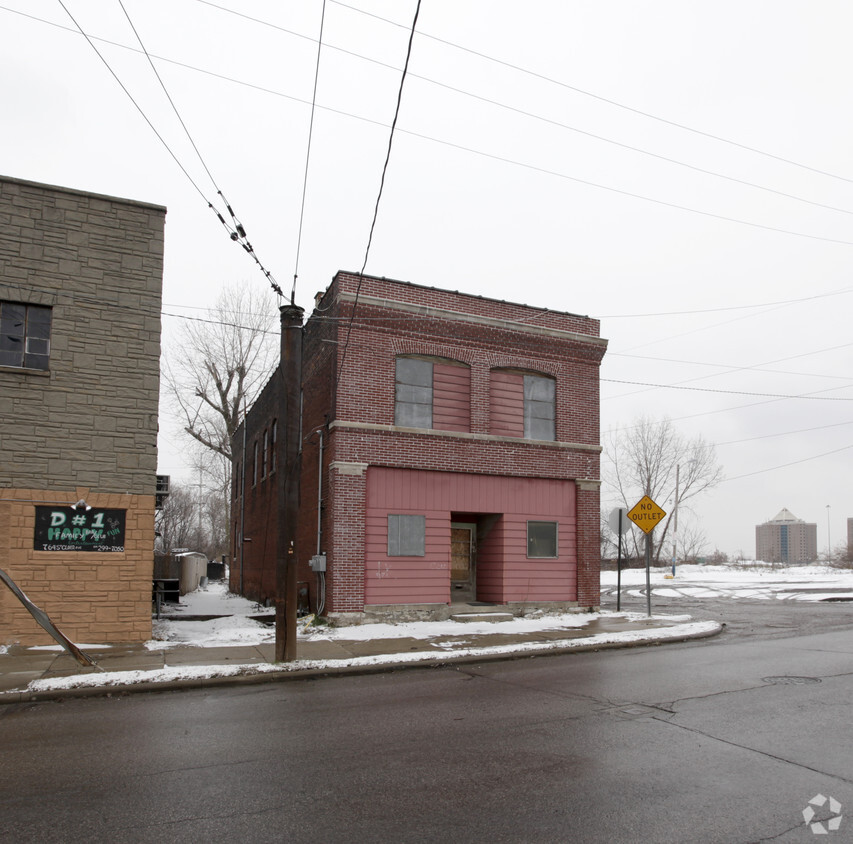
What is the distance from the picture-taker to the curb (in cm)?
936

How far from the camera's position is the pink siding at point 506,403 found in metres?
18.6

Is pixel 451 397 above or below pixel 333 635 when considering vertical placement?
above

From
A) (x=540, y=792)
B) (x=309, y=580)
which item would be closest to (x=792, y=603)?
(x=309, y=580)

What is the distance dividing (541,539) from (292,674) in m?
9.47

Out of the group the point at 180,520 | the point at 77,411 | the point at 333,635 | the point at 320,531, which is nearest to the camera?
the point at 77,411

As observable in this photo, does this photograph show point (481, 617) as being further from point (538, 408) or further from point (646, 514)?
point (538, 408)

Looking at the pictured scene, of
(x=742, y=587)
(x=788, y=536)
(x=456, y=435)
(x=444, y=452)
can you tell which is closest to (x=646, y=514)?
(x=456, y=435)

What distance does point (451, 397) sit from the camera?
18.1 m

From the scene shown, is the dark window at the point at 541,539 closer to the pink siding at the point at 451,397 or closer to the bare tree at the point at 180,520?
the pink siding at the point at 451,397

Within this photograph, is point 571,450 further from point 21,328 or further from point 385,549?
point 21,328

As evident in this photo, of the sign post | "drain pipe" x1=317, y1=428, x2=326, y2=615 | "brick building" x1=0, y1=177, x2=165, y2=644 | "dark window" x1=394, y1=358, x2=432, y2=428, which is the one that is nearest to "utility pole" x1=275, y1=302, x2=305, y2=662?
"brick building" x1=0, y1=177, x2=165, y2=644

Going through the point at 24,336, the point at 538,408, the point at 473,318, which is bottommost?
the point at 538,408

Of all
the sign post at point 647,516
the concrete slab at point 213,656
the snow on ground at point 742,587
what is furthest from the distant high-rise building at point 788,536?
the concrete slab at point 213,656

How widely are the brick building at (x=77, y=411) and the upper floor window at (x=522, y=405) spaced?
27.0 ft
